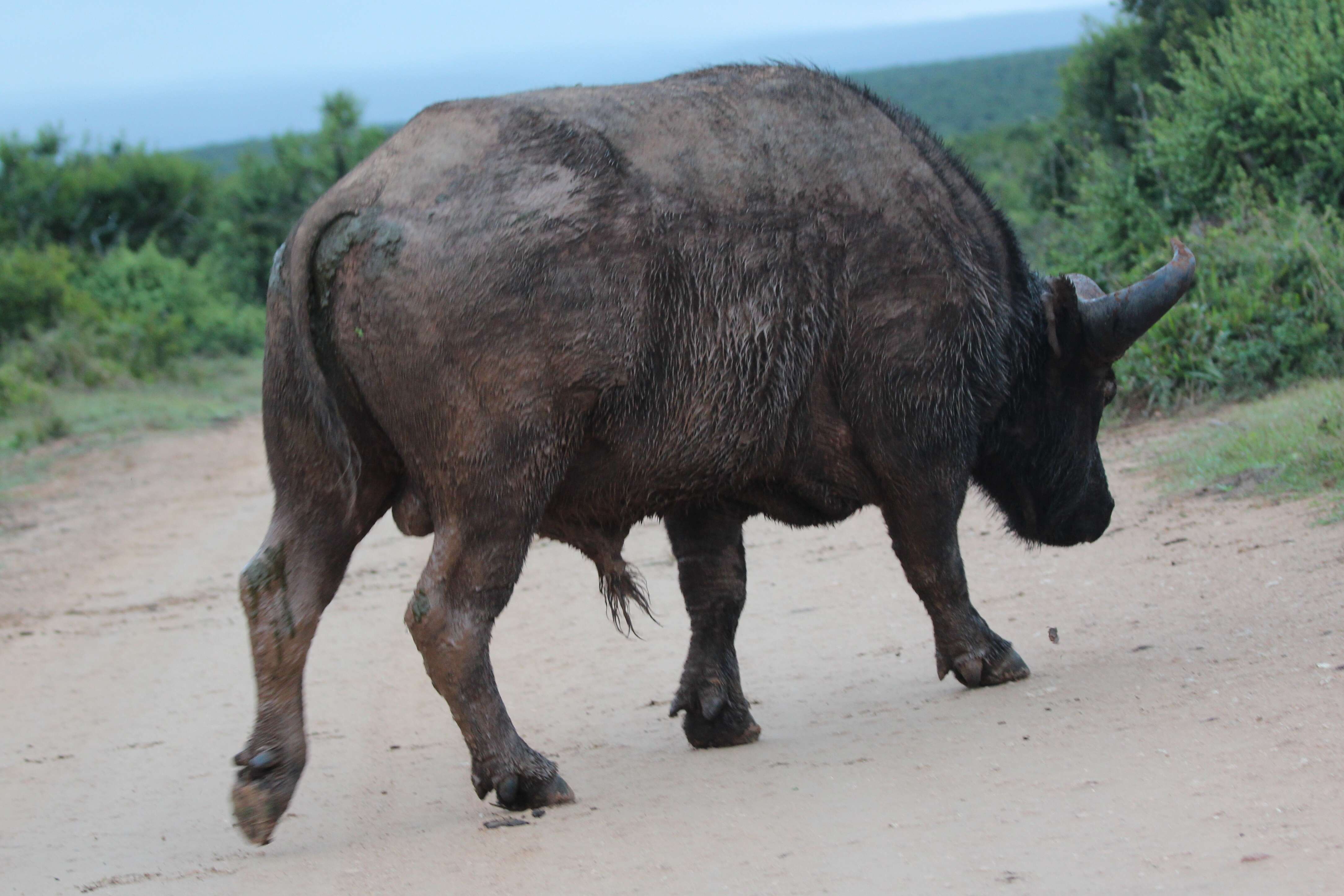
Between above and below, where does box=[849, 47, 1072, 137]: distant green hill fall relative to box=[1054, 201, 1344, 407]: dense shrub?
above

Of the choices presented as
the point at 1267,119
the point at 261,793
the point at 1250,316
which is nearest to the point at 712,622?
the point at 261,793

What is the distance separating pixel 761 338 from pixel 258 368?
1990cm

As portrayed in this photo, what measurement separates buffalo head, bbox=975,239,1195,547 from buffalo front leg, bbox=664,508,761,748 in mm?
1072

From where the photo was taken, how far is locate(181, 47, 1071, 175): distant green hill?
59250 mm

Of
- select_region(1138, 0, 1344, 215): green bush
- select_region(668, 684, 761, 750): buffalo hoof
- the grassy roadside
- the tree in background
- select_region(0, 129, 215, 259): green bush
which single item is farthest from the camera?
the tree in background

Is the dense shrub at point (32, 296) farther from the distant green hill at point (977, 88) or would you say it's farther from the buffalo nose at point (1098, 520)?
the distant green hill at point (977, 88)

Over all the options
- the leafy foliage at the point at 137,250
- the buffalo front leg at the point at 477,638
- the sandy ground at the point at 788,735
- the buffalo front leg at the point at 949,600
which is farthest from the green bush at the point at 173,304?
the buffalo front leg at the point at 477,638

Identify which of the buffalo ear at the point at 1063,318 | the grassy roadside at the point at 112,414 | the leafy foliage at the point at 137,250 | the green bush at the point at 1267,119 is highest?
the green bush at the point at 1267,119

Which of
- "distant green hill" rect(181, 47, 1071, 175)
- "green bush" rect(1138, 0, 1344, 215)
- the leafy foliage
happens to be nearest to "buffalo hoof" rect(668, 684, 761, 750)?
"green bush" rect(1138, 0, 1344, 215)

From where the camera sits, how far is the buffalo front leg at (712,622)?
16.0 ft

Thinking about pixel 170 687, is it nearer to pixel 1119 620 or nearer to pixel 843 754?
pixel 843 754

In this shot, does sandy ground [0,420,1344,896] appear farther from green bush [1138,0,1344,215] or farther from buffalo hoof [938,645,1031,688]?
green bush [1138,0,1344,215]

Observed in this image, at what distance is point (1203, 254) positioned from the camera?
992cm

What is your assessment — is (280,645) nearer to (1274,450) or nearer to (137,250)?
(1274,450)
